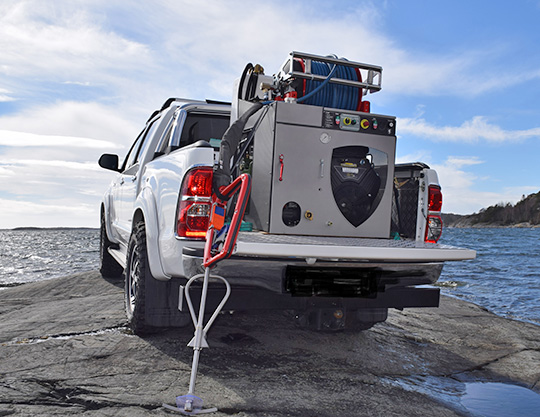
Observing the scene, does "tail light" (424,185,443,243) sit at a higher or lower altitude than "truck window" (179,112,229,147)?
lower

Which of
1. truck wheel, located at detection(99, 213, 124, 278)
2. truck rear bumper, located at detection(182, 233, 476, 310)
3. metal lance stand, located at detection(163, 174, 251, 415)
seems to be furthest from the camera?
truck wheel, located at detection(99, 213, 124, 278)

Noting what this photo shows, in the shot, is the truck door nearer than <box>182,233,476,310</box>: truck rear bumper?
No

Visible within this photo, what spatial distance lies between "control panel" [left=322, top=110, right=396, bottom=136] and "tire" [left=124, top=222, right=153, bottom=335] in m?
1.77

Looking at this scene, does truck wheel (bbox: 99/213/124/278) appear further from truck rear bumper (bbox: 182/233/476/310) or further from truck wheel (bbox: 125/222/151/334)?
truck rear bumper (bbox: 182/233/476/310)

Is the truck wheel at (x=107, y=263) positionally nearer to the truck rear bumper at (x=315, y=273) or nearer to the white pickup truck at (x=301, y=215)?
the white pickup truck at (x=301, y=215)

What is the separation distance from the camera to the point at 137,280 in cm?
417

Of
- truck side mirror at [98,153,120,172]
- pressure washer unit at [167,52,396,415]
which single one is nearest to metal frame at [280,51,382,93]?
pressure washer unit at [167,52,396,415]

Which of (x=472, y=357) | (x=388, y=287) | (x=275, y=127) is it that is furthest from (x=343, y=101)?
(x=472, y=357)

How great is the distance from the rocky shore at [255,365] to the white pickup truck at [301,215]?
0.33 m

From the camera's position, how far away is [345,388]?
140 inches

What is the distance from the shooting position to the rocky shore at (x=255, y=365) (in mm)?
3146

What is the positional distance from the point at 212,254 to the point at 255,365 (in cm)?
115

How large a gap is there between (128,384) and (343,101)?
277 centimetres

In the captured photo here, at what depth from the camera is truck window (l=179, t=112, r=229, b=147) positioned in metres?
5.05
